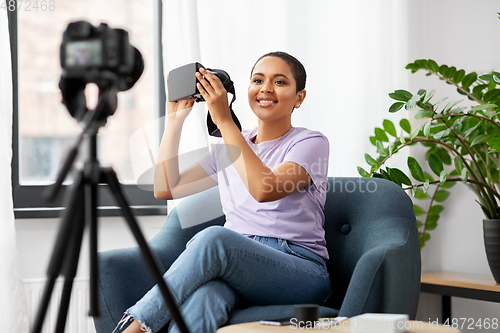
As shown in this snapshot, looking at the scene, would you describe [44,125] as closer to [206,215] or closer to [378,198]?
[206,215]

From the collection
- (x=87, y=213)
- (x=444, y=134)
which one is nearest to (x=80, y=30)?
(x=87, y=213)

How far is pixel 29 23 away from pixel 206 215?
118 centimetres


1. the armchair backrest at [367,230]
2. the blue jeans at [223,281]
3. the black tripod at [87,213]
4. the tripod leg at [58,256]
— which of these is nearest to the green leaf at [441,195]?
the armchair backrest at [367,230]

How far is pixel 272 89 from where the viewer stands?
1398 mm

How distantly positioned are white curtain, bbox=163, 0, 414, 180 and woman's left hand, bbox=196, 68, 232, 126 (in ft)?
2.62

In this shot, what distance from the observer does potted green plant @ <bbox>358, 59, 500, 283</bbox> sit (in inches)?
69.6

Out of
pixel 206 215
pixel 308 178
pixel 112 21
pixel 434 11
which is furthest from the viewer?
pixel 434 11

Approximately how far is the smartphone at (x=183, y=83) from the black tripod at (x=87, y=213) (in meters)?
0.57

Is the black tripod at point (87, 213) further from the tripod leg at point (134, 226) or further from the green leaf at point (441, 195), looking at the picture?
the green leaf at point (441, 195)

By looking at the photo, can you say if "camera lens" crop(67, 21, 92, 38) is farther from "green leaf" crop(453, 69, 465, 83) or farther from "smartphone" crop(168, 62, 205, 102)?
"green leaf" crop(453, 69, 465, 83)

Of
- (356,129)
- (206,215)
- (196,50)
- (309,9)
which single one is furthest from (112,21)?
(356,129)

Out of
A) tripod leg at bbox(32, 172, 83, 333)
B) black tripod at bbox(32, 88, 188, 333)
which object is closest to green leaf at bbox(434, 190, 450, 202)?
black tripod at bbox(32, 88, 188, 333)

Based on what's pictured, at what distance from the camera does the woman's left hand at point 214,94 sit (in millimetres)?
1217

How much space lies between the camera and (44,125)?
2010 mm
